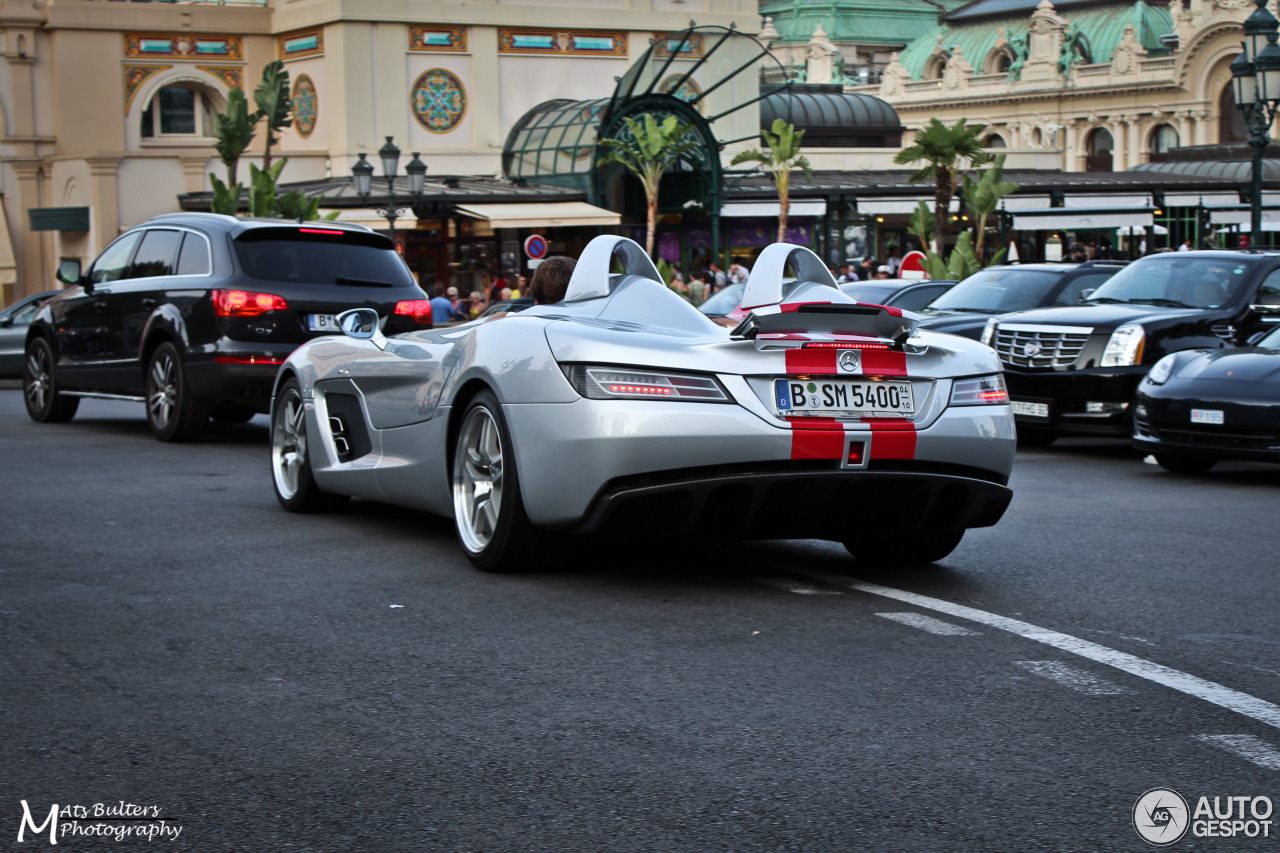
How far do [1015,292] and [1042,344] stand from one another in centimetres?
317

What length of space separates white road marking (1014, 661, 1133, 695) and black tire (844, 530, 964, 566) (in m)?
1.74

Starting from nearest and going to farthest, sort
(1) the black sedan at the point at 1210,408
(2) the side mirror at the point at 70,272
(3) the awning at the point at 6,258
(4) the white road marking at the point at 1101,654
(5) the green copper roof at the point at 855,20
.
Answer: (4) the white road marking at the point at 1101,654, (1) the black sedan at the point at 1210,408, (2) the side mirror at the point at 70,272, (3) the awning at the point at 6,258, (5) the green copper roof at the point at 855,20

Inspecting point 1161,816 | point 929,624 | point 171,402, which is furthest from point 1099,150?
point 1161,816

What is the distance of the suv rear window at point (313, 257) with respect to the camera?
12508 mm

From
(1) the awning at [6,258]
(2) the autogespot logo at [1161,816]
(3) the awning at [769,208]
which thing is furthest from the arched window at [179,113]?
(2) the autogespot logo at [1161,816]

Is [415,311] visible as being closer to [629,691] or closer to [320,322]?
[320,322]

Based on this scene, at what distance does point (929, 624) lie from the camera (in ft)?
17.9

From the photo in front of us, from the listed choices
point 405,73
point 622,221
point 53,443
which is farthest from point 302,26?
point 53,443

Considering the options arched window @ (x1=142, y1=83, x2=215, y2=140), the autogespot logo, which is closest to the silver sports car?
the autogespot logo

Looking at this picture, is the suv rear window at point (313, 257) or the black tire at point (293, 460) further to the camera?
the suv rear window at point (313, 257)

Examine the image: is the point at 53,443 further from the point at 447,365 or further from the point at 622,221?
the point at 622,221

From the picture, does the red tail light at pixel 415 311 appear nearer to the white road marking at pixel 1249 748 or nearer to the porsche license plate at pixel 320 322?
the porsche license plate at pixel 320 322

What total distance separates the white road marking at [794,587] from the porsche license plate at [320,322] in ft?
22.2

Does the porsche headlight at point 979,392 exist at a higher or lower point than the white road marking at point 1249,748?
higher
